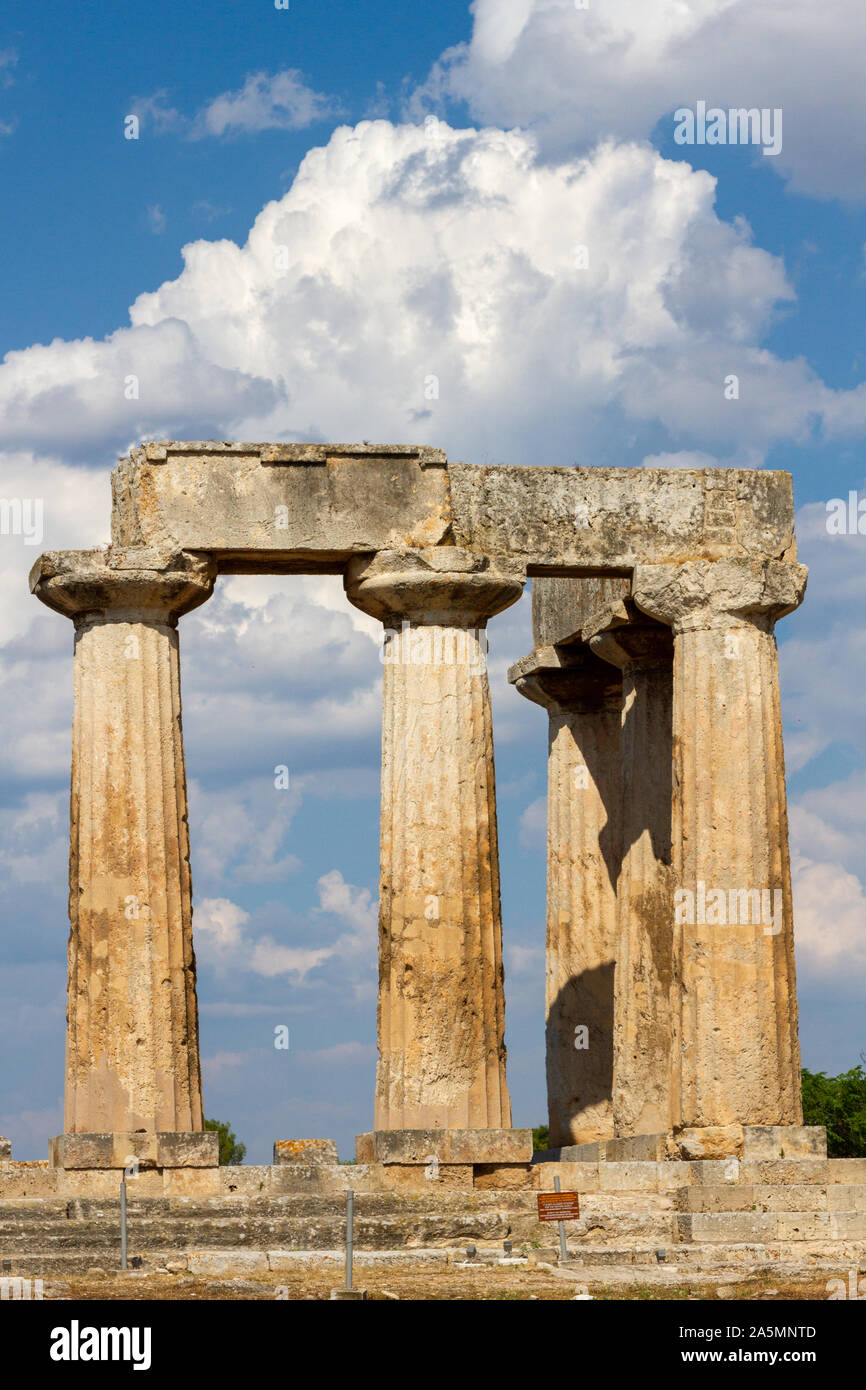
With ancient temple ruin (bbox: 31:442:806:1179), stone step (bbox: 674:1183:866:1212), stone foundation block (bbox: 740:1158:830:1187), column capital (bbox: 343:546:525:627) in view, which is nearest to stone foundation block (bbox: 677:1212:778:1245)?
stone step (bbox: 674:1183:866:1212)

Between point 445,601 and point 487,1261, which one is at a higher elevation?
point 445,601

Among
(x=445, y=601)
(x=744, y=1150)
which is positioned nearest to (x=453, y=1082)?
(x=744, y=1150)

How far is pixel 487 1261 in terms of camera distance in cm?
3416

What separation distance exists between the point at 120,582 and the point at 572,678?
12.0 meters

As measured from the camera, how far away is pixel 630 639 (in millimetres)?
44281

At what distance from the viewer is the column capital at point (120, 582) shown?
38.6 meters

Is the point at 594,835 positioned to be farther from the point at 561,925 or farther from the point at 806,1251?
the point at 806,1251

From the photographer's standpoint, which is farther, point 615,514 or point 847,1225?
point 615,514

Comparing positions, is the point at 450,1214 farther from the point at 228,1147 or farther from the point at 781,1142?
the point at 228,1147

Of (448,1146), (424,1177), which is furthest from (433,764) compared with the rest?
(424,1177)

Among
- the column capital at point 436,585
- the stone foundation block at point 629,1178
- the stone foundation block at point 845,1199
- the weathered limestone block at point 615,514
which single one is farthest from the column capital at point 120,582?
the stone foundation block at point 845,1199

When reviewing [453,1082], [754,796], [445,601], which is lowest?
[453,1082]
